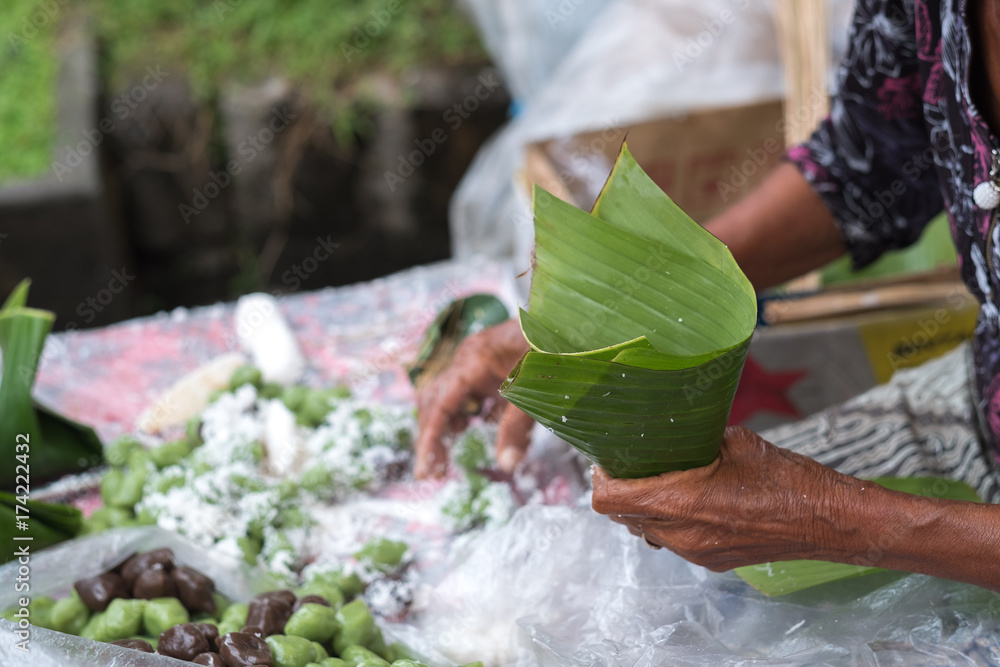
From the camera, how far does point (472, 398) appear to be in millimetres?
1459

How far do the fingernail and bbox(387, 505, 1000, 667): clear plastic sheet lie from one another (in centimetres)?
11

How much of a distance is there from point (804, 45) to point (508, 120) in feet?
5.51

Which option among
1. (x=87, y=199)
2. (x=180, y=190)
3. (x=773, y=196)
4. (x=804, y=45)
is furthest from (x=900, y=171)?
(x=180, y=190)

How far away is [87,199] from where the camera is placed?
3020 millimetres

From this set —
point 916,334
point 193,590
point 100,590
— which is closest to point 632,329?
point 193,590

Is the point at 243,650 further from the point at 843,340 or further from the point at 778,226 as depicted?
the point at 843,340

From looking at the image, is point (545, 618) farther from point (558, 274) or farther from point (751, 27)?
point (751, 27)

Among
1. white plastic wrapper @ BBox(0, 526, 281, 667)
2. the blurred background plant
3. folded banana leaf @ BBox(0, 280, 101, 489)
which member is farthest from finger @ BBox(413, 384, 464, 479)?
the blurred background plant

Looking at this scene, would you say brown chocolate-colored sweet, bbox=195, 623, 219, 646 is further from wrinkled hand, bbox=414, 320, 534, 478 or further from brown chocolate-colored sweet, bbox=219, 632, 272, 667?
wrinkled hand, bbox=414, 320, 534, 478

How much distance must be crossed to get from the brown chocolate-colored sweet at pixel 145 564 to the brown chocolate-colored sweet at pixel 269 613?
6.1 inches

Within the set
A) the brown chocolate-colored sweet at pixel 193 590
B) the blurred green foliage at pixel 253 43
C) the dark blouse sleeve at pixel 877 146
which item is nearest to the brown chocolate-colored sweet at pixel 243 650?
the brown chocolate-colored sweet at pixel 193 590

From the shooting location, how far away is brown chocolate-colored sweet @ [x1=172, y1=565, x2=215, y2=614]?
47.3 inches

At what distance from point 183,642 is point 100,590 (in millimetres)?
240

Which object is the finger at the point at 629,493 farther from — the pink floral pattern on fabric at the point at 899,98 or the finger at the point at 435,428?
the pink floral pattern on fabric at the point at 899,98
